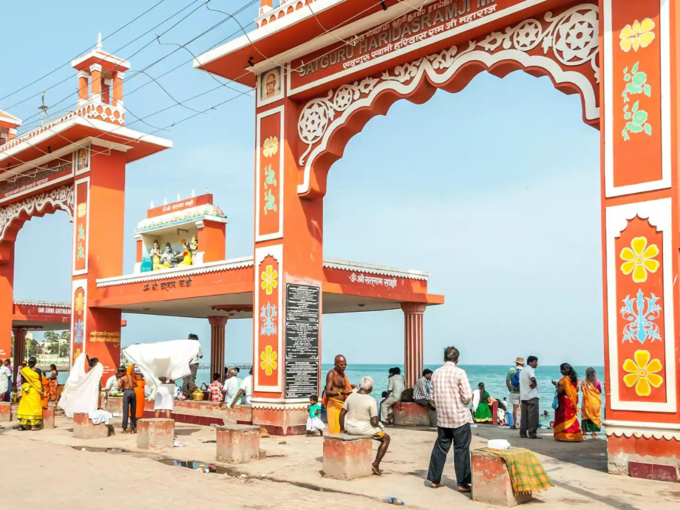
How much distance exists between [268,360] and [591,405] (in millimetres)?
6018

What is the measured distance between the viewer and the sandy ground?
24.5ft

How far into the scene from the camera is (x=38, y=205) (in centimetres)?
2280

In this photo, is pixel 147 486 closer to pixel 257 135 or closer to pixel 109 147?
pixel 257 135

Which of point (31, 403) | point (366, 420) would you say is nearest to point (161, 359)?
point (31, 403)

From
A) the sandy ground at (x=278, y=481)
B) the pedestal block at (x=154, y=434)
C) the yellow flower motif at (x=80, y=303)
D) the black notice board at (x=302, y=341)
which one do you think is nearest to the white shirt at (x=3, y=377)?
the yellow flower motif at (x=80, y=303)

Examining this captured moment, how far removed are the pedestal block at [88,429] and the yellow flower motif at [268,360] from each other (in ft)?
10.2

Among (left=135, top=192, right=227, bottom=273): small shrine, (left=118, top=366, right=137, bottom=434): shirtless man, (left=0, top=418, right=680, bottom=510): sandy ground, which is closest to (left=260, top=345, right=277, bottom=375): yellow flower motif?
(left=0, top=418, right=680, bottom=510): sandy ground

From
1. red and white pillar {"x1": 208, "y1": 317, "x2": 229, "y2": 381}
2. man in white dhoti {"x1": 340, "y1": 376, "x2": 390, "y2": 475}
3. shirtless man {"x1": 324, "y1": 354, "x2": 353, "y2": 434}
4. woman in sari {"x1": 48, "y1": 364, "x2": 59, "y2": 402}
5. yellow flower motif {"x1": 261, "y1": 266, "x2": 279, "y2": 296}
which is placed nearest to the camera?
man in white dhoti {"x1": 340, "y1": 376, "x2": 390, "y2": 475}

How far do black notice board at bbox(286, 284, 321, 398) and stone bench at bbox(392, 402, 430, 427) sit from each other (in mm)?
2403

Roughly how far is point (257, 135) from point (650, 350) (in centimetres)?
871

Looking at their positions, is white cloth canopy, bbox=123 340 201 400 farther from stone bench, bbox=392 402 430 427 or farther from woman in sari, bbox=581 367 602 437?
woman in sari, bbox=581 367 602 437

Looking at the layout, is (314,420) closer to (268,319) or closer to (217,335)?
(268,319)

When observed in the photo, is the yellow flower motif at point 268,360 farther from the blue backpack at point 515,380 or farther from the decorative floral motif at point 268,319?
the blue backpack at point 515,380

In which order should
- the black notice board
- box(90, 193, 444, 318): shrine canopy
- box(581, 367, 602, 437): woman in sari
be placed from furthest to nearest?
box(90, 193, 444, 318): shrine canopy < the black notice board < box(581, 367, 602, 437): woman in sari
